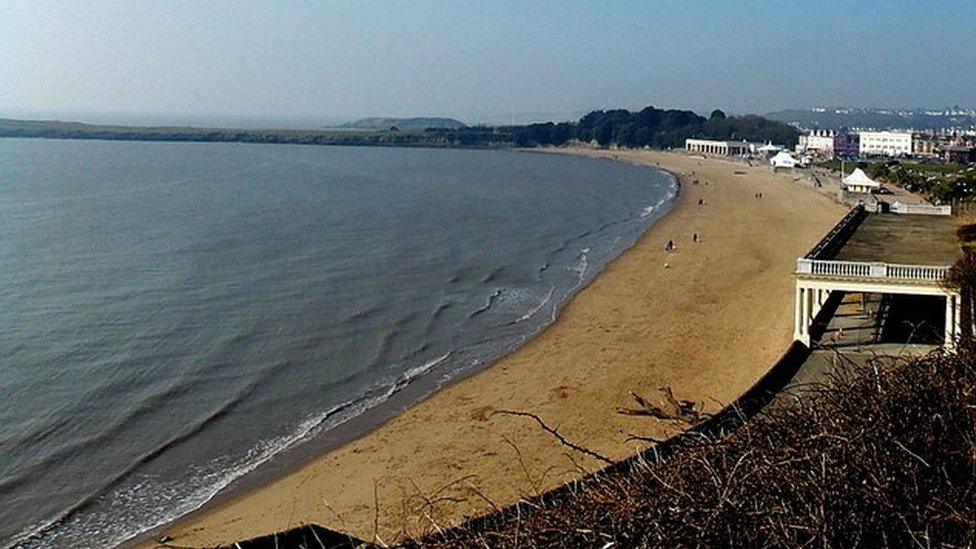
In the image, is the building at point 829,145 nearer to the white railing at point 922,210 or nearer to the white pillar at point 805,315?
the white railing at point 922,210

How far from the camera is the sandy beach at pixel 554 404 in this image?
1385 centimetres

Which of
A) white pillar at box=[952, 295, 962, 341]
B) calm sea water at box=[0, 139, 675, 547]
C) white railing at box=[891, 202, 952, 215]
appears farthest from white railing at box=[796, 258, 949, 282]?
white railing at box=[891, 202, 952, 215]

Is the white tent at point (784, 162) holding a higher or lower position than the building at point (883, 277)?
lower

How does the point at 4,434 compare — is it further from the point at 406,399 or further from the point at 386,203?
the point at 386,203

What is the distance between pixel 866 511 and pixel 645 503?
1.17 m

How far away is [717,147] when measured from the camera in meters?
155

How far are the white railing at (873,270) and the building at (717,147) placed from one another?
132780 millimetres

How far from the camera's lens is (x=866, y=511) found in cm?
505

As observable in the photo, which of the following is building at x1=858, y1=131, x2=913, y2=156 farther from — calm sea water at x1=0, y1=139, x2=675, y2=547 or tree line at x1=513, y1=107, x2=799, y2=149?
calm sea water at x1=0, y1=139, x2=675, y2=547

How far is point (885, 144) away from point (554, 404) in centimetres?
14001

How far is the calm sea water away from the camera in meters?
16.3

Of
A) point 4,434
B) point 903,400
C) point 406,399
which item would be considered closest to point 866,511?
point 903,400

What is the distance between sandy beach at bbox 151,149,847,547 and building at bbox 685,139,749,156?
116121 millimetres

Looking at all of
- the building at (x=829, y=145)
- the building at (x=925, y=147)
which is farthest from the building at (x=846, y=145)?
the building at (x=925, y=147)
